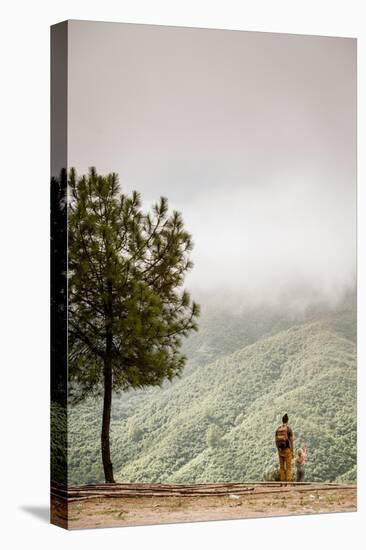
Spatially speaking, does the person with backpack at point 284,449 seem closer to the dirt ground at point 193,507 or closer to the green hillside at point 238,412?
the green hillside at point 238,412

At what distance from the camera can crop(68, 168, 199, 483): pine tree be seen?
37.4ft

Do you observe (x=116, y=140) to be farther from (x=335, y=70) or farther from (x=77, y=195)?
(x=335, y=70)

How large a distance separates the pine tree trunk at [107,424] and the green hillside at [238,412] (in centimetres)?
5

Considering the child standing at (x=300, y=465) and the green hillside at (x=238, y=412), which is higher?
the green hillside at (x=238, y=412)

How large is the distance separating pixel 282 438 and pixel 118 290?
1949 mm

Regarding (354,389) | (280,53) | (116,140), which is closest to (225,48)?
(280,53)

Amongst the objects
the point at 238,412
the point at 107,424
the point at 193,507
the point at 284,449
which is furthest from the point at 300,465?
the point at 107,424

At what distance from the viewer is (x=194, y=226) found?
39.0 ft

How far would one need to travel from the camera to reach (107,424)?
38.2 feet

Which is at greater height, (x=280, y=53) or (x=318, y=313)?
(x=280, y=53)

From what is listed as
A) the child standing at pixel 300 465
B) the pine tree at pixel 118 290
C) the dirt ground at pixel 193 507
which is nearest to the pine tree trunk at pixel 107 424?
the pine tree at pixel 118 290

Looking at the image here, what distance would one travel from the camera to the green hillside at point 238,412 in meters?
11.7

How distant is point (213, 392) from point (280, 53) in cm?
285

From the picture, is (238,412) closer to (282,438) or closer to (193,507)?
(282,438)
